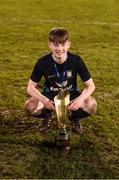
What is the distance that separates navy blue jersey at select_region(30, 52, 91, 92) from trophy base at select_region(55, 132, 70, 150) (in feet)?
2.40

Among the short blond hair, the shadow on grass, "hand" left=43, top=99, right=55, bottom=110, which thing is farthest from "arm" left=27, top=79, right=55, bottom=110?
the short blond hair

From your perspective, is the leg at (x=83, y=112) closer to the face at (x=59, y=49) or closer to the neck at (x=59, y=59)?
the neck at (x=59, y=59)

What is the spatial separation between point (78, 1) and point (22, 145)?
53.5ft

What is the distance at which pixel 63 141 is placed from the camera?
5852 mm

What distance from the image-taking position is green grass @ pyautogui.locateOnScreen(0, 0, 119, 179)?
5.62 m

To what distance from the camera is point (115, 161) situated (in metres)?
5.78

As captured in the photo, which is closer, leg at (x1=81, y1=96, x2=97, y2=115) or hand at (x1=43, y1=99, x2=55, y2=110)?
hand at (x1=43, y1=99, x2=55, y2=110)

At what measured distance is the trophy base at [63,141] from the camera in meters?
5.80

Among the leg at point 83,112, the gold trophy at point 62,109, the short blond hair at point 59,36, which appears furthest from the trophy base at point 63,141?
the short blond hair at point 59,36

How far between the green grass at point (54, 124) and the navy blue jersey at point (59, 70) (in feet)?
2.52

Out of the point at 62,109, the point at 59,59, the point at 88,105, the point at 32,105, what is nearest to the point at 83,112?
the point at 88,105

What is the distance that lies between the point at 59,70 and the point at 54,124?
1.03 m

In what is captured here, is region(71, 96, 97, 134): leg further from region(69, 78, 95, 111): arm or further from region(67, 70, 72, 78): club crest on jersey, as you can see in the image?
region(67, 70, 72, 78): club crest on jersey

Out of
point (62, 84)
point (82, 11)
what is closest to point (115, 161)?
point (62, 84)
